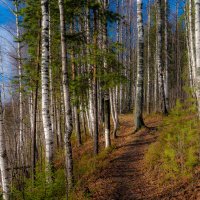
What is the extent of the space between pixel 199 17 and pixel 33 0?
22.8 ft

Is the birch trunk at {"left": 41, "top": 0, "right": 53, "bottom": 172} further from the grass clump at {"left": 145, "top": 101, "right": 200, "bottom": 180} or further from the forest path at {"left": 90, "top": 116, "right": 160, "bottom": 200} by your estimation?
the grass clump at {"left": 145, "top": 101, "right": 200, "bottom": 180}

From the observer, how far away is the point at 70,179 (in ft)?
27.0

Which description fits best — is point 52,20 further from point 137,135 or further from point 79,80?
point 137,135

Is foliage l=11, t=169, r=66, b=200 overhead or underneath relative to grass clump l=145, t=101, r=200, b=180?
underneath

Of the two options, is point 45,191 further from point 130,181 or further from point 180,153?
point 180,153

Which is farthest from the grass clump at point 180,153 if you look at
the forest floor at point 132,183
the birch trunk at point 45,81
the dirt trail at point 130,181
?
the birch trunk at point 45,81

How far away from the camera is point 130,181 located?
8250mm

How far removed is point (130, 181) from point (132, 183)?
0.63 ft

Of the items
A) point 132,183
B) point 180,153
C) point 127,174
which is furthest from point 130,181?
point 180,153

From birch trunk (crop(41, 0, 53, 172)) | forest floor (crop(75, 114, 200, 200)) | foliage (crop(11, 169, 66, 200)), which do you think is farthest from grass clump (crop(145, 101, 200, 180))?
birch trunk (crop(41, 0, 53, 172))

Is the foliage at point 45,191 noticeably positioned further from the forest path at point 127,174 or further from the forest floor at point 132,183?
the forest path at point 127,174

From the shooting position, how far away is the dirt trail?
22.4 feet

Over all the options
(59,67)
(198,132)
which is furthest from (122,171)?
(59,67)

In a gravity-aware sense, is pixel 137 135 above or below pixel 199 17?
below
